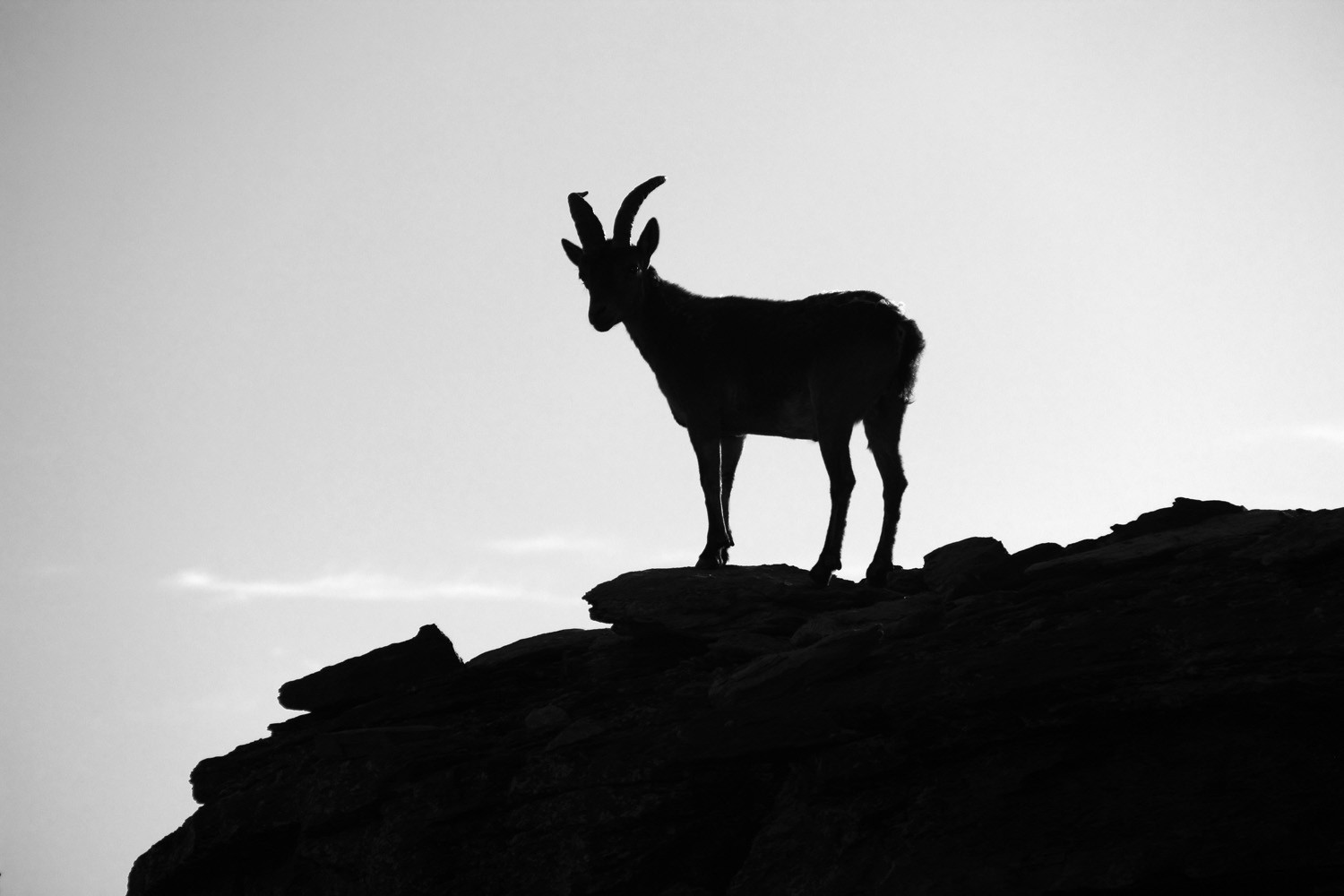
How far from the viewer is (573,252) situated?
18.0 meters

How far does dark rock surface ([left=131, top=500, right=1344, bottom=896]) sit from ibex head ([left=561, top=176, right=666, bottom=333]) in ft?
12.2

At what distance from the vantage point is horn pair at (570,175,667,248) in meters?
18.2

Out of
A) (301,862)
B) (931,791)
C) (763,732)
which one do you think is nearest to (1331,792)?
(931,791)

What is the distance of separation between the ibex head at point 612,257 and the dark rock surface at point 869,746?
3.71 m

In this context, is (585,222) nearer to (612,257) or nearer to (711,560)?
(612,257)

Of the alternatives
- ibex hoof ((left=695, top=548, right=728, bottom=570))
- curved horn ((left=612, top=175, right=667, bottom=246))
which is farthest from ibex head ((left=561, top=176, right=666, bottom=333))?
ibex hoof ((left=695, top=548, right=728, bottom=570))

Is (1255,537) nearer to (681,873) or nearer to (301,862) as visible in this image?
(681,873)

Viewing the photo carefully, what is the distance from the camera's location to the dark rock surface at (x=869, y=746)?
34.7ft

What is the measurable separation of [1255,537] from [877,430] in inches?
198

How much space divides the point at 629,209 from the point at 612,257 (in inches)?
39.2

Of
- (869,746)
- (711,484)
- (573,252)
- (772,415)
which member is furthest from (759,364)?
→ (869,746)

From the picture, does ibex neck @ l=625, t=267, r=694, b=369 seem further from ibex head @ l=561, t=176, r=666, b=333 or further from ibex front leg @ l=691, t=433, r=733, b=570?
ibex front leg @ l=691, t=433, r=733, b=570

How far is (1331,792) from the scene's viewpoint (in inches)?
403

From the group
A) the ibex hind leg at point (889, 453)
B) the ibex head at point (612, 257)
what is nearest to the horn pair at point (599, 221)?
the ibex head at point (612, 257)
